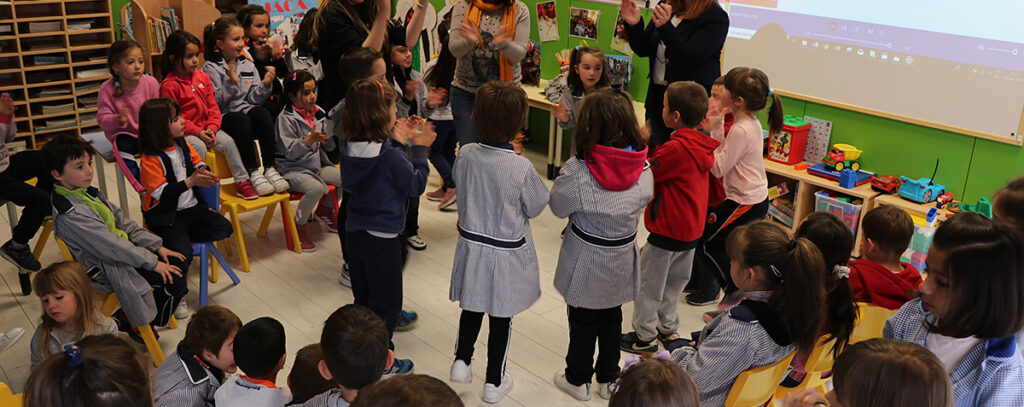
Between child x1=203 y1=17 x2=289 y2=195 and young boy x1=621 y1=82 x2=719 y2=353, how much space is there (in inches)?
79.7

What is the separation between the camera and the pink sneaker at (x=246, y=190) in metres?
4.09

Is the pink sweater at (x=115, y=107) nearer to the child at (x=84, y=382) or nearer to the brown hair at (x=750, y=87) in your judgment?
the child at (x=84, y=382)

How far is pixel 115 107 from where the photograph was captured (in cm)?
397

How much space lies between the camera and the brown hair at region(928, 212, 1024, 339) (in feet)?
5.72

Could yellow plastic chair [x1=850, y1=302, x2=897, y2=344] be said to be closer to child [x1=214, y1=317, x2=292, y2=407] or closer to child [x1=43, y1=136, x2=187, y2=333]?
child [x1=214, y1=317, x2=292, y2=407]

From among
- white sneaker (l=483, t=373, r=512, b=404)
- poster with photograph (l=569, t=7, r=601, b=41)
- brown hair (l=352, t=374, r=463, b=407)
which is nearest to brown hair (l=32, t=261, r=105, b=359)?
white sneaker (l=483, t=373, r=512, b=404)

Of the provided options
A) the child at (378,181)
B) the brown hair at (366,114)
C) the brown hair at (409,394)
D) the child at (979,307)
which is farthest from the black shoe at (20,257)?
the child at (979,307)

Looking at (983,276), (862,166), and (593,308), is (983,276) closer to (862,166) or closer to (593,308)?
(593,308)

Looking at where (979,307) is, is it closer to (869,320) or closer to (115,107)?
(869,320)

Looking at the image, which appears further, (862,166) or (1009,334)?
(862,166)

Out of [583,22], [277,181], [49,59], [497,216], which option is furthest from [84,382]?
[49,59]

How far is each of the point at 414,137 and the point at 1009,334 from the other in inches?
77.6

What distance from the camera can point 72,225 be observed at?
307 cm

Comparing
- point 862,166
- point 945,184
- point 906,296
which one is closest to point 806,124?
point 862,166
